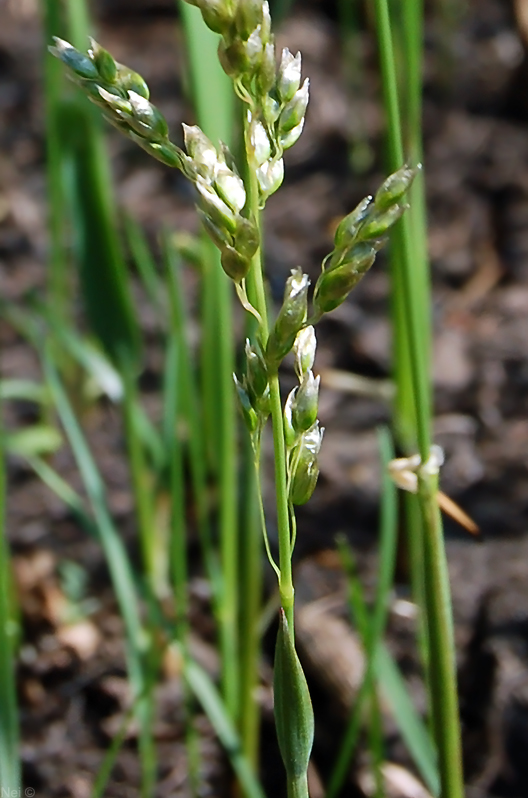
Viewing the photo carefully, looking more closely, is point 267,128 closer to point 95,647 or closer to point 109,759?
point 109,759

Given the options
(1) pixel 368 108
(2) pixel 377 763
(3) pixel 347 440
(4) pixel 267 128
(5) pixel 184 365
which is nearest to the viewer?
(4) pixel 267 128

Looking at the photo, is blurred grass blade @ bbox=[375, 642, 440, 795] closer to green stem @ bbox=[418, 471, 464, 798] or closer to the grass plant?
the grass plant

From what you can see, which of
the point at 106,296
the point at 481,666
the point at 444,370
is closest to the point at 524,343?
the point at 444,370

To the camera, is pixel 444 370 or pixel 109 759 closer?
pixel 109 759

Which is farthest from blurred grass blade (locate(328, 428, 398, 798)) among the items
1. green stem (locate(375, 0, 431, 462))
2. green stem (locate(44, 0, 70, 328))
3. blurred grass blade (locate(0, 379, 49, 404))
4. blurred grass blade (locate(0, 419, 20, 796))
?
blurred grass blade (locate(0, 379, 49, 404))

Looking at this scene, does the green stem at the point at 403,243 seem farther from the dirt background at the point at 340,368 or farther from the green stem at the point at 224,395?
the dirt background at the point at 340,368

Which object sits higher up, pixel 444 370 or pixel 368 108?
pixel 368 108

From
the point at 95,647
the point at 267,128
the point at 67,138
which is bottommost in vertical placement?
the point at 95,647
